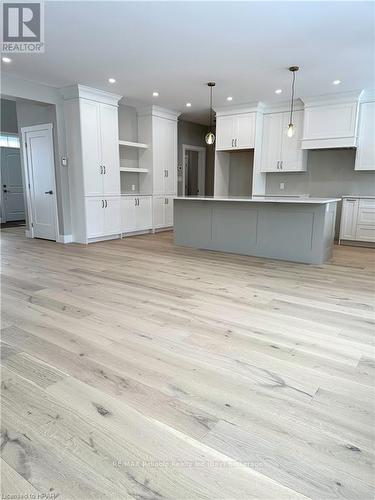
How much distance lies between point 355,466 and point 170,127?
24.9 ft

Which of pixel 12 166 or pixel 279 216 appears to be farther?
pixel 12 166

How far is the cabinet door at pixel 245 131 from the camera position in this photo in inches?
274

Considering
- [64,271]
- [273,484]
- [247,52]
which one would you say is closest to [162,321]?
[273,484]

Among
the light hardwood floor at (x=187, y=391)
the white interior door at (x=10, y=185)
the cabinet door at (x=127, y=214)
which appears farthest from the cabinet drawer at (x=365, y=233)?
the white interior door at (x=10, y=185)

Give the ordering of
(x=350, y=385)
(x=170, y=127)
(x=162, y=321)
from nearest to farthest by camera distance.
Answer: (x=350, y=385), (x=162, y=321), (x=170, y=127)

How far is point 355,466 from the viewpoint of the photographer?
1328 mm

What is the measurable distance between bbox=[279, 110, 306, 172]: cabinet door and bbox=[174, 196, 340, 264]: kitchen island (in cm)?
208

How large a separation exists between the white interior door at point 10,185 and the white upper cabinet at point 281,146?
7037 mm

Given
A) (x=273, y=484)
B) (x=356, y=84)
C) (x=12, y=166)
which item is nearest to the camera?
(x=273, y=484)

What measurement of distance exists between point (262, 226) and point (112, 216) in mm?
3209

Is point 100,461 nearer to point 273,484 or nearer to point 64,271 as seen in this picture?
point 273,484

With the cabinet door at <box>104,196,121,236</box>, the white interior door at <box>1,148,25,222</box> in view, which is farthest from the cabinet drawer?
the white interior door at <box>1,148,25,222</box>

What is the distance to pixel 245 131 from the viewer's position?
7.05 meters

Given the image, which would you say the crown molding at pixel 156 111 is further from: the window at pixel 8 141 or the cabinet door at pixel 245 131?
the window at pixel 8 141
